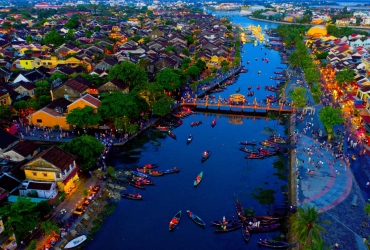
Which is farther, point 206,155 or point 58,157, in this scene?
point 206,155

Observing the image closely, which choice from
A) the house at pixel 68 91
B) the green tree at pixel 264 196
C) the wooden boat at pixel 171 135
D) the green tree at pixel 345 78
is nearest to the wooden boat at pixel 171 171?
the green tree at pixel 264 196

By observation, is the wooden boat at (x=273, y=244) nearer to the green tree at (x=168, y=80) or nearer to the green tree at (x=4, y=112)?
the green tree at (x=168, y=80)

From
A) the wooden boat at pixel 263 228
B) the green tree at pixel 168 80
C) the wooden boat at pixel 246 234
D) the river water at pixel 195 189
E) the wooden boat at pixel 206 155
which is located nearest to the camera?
the wooden boat at pixel 246 234

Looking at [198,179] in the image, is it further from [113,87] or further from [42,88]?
[42,88]

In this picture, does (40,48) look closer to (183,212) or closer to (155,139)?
(155,139)

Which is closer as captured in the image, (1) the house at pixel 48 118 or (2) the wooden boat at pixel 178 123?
(1) the house at pixel 48 118

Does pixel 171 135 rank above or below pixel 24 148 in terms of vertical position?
below

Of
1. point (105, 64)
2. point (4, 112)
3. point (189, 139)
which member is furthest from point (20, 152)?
point (105, 64)
